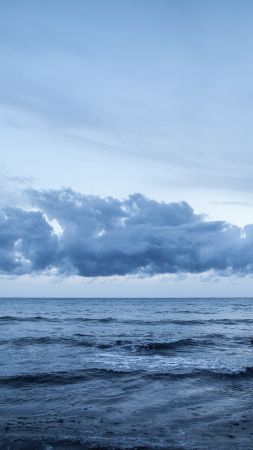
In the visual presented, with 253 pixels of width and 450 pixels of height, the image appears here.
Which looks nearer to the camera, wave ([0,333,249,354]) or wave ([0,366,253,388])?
wave ([0,366,253,388])

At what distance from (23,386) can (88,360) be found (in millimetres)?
5971

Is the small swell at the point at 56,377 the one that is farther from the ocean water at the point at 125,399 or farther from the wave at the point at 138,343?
the wave at the point at 138,343

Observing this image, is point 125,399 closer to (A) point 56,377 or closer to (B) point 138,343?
(A) point 56,377

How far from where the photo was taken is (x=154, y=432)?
30.2 feet

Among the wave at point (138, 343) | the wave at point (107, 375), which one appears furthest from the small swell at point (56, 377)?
the wave at point (138, 343)

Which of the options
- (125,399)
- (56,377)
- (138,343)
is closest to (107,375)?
(56,377)

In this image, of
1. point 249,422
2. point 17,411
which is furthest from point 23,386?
point 249,422

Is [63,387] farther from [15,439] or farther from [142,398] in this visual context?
[15,439]

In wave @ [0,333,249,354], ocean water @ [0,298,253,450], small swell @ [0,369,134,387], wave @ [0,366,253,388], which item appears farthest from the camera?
wave @ [0,333,249,354]

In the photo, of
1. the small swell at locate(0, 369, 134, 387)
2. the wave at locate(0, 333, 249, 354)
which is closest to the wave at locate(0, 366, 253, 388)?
the small swell at locate(0, 369, 134, 387)

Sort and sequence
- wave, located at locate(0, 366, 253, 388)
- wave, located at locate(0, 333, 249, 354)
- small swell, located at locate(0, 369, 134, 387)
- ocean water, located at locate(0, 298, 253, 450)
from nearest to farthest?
ocean water, located at locate(0, 298, 253, 450), small swell, located at locate(0, 369, 134, 387), wave, located at locate(0, 366, 253, 388), wave, located at locate(0, 333, 249, 354)

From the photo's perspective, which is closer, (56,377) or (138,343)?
(56,377)

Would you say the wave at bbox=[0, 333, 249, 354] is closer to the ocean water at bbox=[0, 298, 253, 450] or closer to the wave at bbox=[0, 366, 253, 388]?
the ocean water at bbox=[0, 298, 253, 450]

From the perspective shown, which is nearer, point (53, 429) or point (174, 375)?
point (53, 429)
